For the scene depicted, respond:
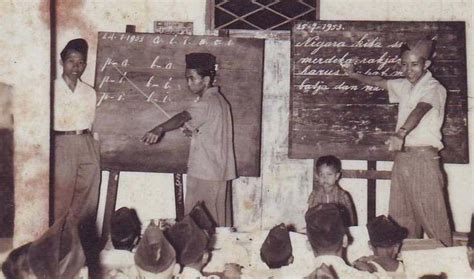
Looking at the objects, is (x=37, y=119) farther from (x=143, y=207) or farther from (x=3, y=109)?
(x=143, y=207)

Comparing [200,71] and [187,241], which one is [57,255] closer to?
[187,241]

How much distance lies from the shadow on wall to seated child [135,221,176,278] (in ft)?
3.46

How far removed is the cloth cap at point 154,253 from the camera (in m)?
2.74

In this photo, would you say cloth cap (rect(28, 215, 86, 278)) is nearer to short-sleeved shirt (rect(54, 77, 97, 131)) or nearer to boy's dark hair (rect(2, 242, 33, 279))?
boy's dark hair (rect(2, 242, 33, 279))

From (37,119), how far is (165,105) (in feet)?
2.46

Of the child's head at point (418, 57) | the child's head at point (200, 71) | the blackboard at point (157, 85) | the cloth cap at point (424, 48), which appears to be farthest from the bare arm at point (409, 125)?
the child's head at point (200, 71)

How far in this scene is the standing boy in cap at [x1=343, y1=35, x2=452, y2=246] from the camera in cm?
335

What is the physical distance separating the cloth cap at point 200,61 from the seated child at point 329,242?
3.70ft

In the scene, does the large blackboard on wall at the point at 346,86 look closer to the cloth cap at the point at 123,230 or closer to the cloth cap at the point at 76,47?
the cloth cap at the point at 123,230

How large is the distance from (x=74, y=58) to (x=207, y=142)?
940 mm

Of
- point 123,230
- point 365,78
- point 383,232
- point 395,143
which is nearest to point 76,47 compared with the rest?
point 123,230

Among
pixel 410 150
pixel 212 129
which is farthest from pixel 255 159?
pixel 410 150

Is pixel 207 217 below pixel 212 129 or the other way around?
below

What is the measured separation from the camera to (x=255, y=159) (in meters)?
3.47
